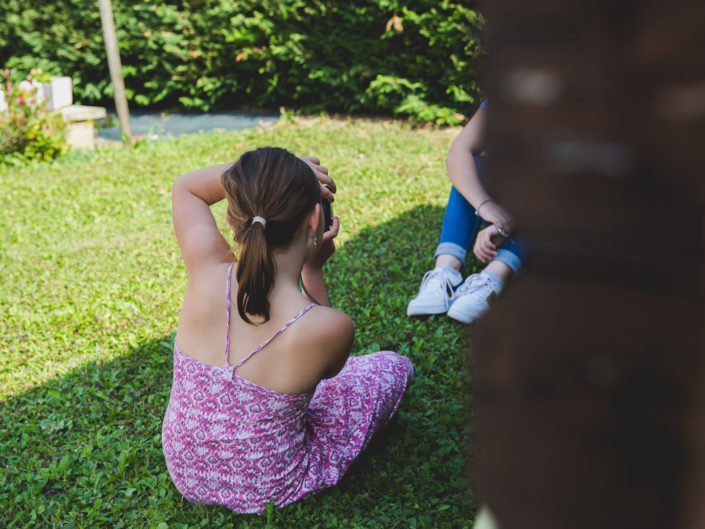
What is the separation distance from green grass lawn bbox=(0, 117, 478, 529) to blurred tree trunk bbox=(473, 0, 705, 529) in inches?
16.8

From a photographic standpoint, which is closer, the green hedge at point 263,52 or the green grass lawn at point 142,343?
the green grass lawn at point 142,343

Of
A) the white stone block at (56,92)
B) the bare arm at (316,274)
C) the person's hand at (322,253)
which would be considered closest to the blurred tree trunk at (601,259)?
the person's hand at (322,253)

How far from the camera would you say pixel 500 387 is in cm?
55

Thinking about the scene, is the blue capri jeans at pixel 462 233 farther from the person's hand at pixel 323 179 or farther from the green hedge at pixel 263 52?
the green hedge at pixel 263 52

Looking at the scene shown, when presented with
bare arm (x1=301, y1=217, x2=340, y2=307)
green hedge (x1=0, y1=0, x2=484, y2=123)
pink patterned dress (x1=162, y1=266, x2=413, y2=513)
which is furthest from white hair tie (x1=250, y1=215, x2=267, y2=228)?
green hedge (x1=0, y1=0, x2=484, y2=123)

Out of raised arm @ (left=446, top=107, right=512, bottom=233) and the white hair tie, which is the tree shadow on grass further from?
the white hair tie

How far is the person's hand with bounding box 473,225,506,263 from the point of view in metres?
3.28

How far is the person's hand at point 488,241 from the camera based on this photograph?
3277mm

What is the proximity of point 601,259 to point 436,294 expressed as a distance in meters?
3.00

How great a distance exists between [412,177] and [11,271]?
3.39 meters

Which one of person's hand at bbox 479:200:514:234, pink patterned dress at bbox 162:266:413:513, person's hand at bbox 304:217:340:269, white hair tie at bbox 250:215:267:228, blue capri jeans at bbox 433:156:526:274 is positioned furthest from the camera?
blue capri jeans at bbox 433:156:526:274

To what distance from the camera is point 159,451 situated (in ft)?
8.86

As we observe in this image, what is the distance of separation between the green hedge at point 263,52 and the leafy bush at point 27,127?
2.51 m

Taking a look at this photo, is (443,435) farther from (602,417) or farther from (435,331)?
(602,417)
